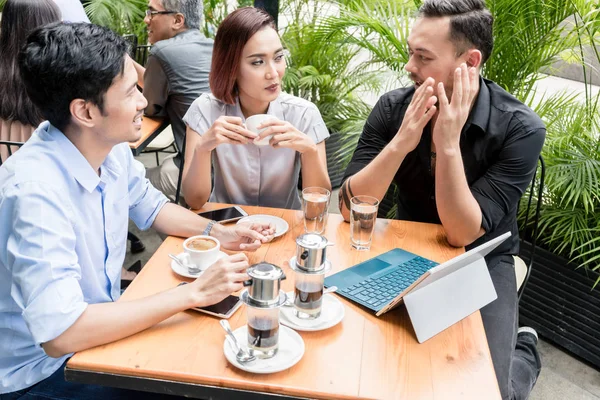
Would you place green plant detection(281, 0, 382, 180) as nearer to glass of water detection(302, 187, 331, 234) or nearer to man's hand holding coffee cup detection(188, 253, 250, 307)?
glass of water detection(302, 187, 331, 234)

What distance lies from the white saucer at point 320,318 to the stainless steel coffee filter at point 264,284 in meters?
0.15

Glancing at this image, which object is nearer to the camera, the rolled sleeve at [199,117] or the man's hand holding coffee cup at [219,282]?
the man's hand holding coffee cup at [219,282]

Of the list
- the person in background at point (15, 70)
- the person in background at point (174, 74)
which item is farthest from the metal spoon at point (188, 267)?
the person in background at point (174, 74)

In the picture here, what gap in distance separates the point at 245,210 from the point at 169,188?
1162 millimetres

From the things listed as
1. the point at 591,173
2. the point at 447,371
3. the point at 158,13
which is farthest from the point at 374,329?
the point at 158,13

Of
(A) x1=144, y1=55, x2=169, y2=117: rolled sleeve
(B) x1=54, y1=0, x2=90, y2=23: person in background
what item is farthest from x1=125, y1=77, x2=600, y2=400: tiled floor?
(B) x1=54, y1=0, x2=90, y2=23: person in background

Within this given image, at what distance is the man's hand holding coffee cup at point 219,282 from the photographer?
132cm

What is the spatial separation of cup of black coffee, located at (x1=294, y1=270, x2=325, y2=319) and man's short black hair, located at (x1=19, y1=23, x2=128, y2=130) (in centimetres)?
62

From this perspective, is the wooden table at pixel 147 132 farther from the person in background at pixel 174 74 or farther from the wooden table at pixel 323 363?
the wooden table at pixel 323 363

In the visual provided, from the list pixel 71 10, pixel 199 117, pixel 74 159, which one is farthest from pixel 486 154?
pixel 71 10

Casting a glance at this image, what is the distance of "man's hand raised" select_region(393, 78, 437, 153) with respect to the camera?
5.88 feet

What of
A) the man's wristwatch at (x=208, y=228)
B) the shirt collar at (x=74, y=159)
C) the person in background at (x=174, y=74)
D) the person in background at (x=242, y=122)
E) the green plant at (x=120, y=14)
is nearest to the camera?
the shirt collar at (x=74, y=159)

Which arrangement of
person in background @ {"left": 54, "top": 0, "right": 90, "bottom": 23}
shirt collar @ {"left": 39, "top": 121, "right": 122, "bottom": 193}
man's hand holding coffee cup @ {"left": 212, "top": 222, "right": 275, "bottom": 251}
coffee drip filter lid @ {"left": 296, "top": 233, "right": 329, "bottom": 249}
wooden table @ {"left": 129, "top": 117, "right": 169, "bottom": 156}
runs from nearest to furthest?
coffee drip filter lid @ {"left": 296, "top": 233, "right": 329, "bottom": 249} < shirt collar @ {"left": 39, "top": 121, "right": 122, "bottom": 193} < man's hand holding coffee cup @ {"left": 212, "top": 222, "right": 275, "bottom": 251} < wooden table @ {"left": 129, "top": 117, "right": 169, "bottom": 156} < person in background @ {"left": 54, "top": 0, "right": 90, "bottom": 23}

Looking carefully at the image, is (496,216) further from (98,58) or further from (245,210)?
(98,58)
